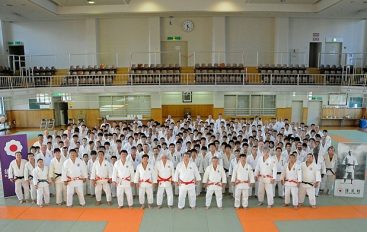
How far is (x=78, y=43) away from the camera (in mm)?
18547

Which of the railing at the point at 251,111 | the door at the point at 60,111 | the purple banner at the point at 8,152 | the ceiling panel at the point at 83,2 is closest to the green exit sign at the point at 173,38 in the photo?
the ceiling panel at the point at 83,2

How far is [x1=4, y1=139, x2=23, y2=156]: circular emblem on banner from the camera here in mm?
7426

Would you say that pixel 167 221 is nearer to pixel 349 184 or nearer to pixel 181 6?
pixel 349 184

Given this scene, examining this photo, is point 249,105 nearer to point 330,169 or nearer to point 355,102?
point 355,102

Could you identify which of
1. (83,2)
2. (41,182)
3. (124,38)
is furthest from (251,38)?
(41,182)

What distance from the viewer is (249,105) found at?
1783cm

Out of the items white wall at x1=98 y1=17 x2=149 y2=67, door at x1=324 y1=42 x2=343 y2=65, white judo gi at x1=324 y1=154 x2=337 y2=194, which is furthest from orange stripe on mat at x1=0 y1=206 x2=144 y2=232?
door at x1=324 y1=42 x2=343 y2=65

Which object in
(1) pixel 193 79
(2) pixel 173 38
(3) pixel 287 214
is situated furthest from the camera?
(2) pixel 173 38

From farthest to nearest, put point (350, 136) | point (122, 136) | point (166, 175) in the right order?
point (350, 136)
point (122, 136)
point (166, 175)

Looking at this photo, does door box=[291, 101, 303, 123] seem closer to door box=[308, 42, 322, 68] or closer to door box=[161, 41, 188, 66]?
door box=[308, 42, 322, 68]

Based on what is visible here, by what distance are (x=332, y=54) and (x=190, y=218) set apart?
1679 centimetres

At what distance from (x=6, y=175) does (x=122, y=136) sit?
11.5ft

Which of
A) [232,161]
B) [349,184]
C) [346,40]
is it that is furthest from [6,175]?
[346,40]

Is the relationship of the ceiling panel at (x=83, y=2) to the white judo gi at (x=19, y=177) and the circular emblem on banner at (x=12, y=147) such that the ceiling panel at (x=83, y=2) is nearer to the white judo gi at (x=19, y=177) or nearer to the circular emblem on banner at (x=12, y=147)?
the circular emblem on banner at (x=12, y=147)
